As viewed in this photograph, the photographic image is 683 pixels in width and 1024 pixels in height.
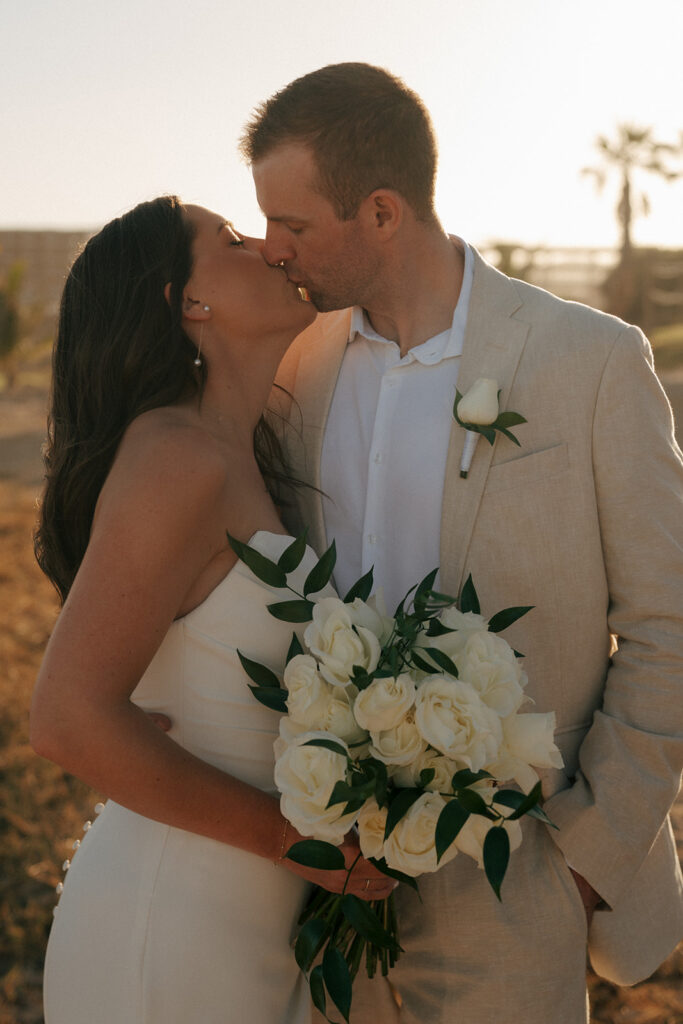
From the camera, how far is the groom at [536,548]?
2.45 meters

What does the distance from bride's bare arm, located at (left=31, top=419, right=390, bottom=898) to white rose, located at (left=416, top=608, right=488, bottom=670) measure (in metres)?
0.50

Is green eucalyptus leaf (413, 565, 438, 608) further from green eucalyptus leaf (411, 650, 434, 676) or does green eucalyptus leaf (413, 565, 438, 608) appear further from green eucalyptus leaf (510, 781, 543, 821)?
green eucalyptus leaf (510, 781, 543, 821)

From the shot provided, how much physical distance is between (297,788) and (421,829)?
24 centimetres

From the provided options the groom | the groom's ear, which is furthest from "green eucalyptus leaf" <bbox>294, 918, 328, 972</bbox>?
the groom's ear

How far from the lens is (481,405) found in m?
2.45

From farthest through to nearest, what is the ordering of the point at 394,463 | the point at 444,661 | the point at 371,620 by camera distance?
the point at 394,463
the point at 371,620
the point at 444,661

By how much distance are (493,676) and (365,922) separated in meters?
0.60

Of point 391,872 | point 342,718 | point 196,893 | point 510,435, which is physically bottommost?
point 196,893

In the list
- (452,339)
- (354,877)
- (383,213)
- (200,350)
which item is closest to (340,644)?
(354,877)

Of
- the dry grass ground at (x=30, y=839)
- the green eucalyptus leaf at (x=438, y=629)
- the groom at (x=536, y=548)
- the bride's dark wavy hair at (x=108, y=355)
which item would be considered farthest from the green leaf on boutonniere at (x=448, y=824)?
the dry grass ground at (x=30, y=839)

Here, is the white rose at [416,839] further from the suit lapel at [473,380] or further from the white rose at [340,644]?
the suit lapel at [473,380]

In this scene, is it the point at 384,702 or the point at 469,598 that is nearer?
the point at 384,702

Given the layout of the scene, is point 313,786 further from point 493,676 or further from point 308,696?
point 493,676

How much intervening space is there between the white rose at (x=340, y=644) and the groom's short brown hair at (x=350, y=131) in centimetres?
134
